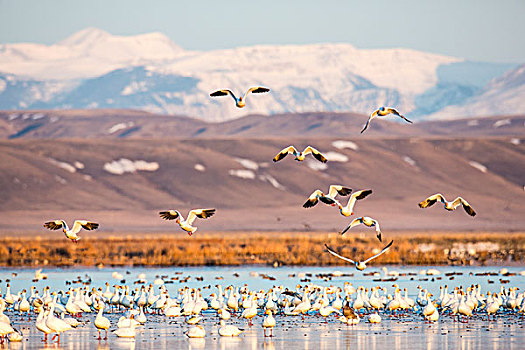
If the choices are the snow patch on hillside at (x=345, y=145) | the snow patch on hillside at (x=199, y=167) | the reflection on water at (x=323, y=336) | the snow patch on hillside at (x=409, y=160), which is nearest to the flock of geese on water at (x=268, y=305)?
the reflection on water at (x=323, y=336)

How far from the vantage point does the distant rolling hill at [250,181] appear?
9600 centimetres

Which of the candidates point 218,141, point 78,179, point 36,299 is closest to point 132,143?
point 218,141

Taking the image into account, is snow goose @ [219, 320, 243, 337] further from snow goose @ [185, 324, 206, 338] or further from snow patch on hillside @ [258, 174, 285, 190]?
snow patch on hillside @ [258, 174, 285, 190]

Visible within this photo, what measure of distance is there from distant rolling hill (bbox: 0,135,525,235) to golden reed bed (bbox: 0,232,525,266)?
2512cm

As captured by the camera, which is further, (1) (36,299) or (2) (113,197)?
(2) (113,197)

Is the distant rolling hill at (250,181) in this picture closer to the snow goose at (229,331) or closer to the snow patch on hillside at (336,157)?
the snow patch on hillside at (336,157)

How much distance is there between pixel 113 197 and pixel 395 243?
52782mm

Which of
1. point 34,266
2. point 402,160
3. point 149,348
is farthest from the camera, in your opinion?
point 402,160

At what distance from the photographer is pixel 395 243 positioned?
58625mm

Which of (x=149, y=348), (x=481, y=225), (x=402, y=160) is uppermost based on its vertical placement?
(x=402, y=160)

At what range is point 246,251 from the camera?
54.1 meters

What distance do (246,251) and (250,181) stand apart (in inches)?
2459

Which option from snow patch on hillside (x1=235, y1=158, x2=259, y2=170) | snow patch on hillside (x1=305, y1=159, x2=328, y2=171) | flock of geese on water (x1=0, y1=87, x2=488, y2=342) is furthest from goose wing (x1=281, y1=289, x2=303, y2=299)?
snow patch on hillside (x1=305, y1=159, x2=328, y2=171)

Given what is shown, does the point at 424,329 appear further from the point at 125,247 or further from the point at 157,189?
the point at 157,189
